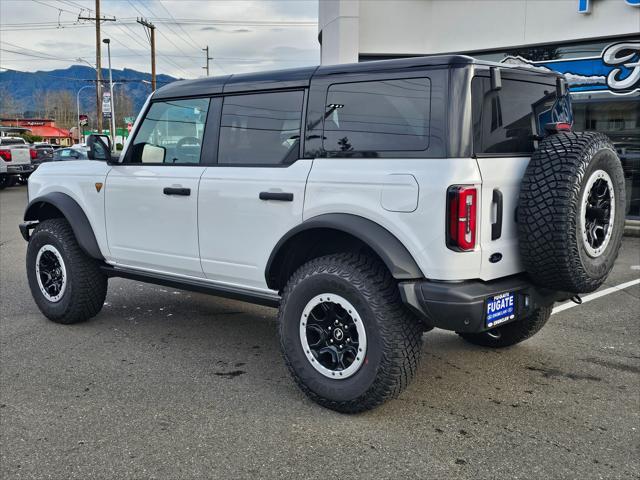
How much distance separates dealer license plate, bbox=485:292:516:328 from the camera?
3455 mm

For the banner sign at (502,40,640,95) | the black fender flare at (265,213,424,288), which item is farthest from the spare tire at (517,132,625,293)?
the banner sign at (502,40,640,95)

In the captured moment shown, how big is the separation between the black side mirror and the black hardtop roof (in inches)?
23.5

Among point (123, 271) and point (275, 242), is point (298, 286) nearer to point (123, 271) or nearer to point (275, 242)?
point (275, 242)

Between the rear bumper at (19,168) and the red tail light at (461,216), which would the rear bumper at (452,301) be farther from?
the rear bumper at (19,168)

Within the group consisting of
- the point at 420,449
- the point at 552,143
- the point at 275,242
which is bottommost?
the point at 420,449

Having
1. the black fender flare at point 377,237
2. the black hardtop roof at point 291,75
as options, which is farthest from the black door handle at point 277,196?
the black hardtop roof at point 291,75

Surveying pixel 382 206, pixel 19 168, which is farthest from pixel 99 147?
pixel 19 168

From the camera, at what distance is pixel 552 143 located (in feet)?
11.7

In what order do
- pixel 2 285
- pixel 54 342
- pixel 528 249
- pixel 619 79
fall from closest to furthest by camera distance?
pixel 528 249 → pixel 54 342 → pixel 2 285 → pixel 619 79

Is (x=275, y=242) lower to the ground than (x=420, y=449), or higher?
higher

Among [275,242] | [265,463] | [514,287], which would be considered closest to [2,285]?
[275,242]

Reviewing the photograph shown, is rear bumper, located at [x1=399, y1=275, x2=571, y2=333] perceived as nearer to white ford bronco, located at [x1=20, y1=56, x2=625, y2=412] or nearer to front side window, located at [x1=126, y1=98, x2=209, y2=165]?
white ford bronco, located at [x1=20, y1=56, x2=625, y2=412]

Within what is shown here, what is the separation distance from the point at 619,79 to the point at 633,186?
198 centimetres

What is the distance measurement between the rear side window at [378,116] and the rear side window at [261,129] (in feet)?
0.88
